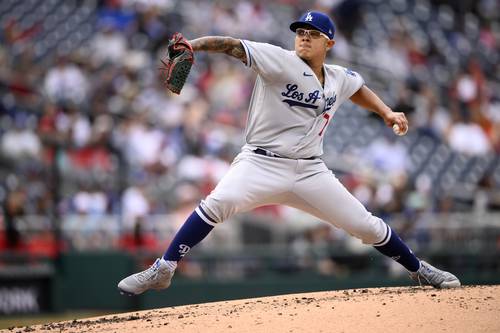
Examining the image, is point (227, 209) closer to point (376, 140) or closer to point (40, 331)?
point (40, 331)

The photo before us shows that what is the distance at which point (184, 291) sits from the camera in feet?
35.4

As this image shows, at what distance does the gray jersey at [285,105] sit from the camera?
5.59 metres

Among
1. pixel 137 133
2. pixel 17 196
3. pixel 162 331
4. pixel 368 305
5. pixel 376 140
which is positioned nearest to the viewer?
pixel 162 331

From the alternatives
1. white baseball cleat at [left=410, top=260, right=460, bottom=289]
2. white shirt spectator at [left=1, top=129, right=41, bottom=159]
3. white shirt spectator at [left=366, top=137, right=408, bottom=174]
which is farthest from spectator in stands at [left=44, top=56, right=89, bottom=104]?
white baseball cleat at [left=410, top=260, right=460, bottom=289]

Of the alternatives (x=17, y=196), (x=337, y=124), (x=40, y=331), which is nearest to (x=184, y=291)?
(x=17, y=196)

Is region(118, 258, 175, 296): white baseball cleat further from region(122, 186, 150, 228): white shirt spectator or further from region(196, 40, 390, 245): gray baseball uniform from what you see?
region(122, 186, 150, 228): white shirt spectator

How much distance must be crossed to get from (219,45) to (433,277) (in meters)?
2.20

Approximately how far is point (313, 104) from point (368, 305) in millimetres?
1251

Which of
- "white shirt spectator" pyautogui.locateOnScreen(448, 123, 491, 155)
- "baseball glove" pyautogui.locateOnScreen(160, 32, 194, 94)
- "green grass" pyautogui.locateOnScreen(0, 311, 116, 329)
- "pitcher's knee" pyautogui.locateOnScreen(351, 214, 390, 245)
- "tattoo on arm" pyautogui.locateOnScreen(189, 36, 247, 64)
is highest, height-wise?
"tattoo on arm" pyautogui.locateOnScreen(189, 36, 247, 64)

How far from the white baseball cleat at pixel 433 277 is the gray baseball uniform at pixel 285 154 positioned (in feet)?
2.00

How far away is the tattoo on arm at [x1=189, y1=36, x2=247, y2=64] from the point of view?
210 inches

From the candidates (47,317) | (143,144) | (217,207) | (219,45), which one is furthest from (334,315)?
(143,144)

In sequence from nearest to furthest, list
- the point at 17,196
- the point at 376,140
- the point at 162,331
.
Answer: the point at 162,331, the point at 17,196, the point at 376,140

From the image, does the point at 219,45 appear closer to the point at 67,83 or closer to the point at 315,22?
the point at 315,22
